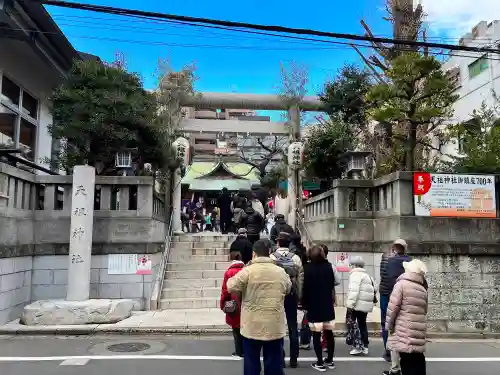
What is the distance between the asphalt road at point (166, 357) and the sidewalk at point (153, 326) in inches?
9.2

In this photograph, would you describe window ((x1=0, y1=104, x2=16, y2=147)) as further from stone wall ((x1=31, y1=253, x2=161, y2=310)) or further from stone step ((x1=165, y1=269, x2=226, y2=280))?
stone step ((x1=165, y1=269, x2=226, y2=280))

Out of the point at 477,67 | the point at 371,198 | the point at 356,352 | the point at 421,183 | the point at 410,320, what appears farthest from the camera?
the point at 477,67

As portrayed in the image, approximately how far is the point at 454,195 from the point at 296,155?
6.42 m

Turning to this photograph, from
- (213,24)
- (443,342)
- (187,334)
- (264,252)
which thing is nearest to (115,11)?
(213,24)

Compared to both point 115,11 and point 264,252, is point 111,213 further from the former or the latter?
point 264,252

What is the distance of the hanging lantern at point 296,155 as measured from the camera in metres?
14.9

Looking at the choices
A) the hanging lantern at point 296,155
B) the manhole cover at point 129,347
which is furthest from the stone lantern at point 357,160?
the manhole cover at point 129,347

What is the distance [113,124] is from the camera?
10.7 meters

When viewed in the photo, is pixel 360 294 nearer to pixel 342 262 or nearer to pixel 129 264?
pixel 342 262

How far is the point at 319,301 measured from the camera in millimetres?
6402

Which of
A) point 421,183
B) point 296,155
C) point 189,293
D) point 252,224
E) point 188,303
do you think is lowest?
point 188,303

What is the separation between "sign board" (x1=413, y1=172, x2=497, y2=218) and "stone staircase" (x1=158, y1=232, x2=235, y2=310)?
5241 millimetres

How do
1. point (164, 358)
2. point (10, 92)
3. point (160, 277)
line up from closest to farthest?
point (164, 358) < point (160, 277) < point (10, 92)

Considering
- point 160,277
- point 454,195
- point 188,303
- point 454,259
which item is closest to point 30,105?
point 160,277
